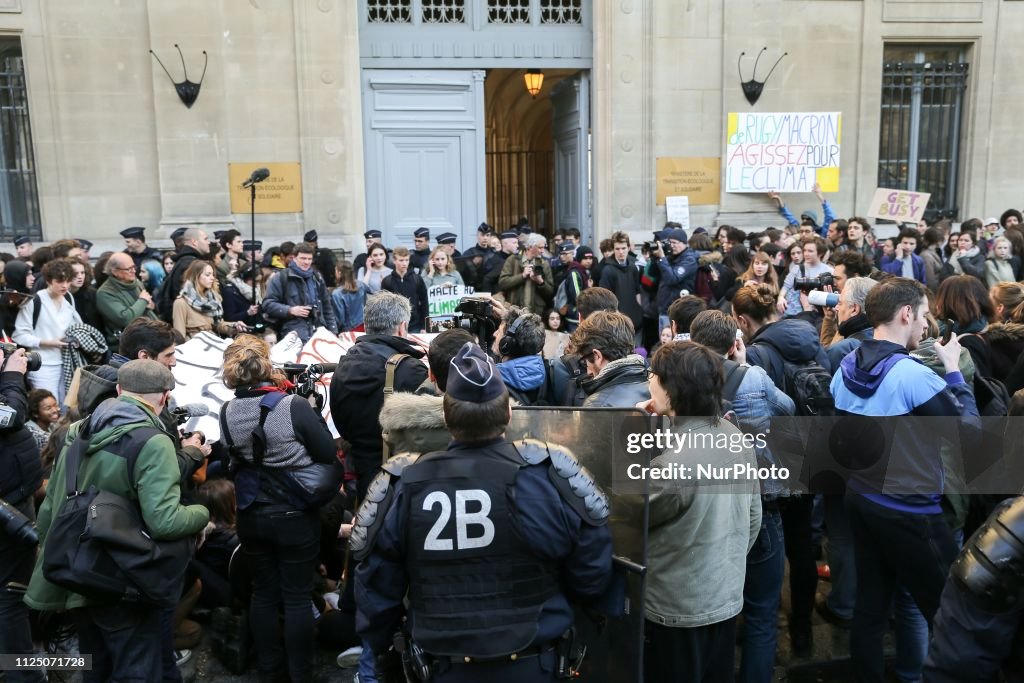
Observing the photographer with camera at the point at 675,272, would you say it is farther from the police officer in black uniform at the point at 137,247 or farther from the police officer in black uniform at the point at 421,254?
the police officer in black uniform at the point at 137,247

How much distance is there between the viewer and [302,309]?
7.95m

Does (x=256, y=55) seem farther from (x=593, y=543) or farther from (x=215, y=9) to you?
(x=593, y=543)

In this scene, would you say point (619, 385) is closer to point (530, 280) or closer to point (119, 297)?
point (119, 297)

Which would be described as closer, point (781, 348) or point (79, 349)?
point (781, 348)

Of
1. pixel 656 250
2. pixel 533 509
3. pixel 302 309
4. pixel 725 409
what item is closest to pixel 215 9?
pixel 302 309

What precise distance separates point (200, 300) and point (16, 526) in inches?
151

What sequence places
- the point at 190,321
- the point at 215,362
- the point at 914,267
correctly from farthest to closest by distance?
the point at 914,267 → the point at 190,321 → the point at 215,362

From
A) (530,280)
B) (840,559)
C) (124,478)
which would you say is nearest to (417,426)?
(124,478)

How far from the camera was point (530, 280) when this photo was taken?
976 centimetres

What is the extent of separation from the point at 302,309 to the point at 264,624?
393 cm

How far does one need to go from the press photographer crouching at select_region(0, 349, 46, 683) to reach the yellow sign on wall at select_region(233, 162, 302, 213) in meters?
7.67

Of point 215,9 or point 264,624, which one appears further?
point 215,9

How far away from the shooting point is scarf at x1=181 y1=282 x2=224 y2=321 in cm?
760

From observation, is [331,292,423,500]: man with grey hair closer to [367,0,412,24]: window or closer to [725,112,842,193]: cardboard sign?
[367,0,412,24]: window
